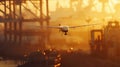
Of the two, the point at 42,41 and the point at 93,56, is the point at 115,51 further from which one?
the point at 42,41

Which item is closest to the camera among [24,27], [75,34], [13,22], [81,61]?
[81,61]

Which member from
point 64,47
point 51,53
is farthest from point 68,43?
point 51,53

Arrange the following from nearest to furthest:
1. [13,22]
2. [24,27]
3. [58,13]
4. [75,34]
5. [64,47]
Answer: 1. [64,47]
2. [75,34]
3. [13,22]
4. [24,27]
5. [58,13]

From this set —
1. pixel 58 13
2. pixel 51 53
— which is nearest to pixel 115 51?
pixel 51 53

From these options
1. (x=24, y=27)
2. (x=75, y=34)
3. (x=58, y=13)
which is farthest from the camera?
(x=58, y=13)

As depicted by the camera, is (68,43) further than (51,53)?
Yes

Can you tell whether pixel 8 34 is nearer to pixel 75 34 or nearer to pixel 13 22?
pixel 13 22

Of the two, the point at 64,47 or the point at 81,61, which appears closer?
Answer: the point at 81,61

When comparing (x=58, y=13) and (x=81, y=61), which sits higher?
(x=58, y=13)

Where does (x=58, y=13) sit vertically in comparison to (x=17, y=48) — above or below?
above
